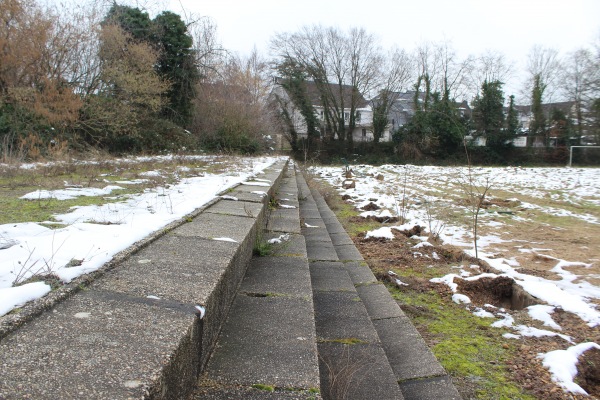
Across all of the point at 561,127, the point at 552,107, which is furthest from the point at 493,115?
the point at 561,127

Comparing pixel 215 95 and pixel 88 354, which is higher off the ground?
pixel 215 95

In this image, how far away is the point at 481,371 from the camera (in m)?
2.33

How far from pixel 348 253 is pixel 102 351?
3.48 metres

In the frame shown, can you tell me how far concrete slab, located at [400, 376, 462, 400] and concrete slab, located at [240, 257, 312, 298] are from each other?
66 centimetres

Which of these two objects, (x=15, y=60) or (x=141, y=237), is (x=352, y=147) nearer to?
(x=15, y=60)

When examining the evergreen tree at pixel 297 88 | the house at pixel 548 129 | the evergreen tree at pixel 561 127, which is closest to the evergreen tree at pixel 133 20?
the evergreen tree at pixel 297 88

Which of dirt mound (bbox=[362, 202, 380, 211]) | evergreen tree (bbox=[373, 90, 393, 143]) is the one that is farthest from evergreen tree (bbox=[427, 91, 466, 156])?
dirt mound (bbox=[362, 202, 380, 211])

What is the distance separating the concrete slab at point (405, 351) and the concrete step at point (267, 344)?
0.60 m

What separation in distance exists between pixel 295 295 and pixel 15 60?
12239 millimetres

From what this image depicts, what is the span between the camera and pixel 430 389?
1957 millimetres

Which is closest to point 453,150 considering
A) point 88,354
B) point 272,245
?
point 272,245

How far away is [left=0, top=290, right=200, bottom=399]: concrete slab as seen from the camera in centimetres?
86

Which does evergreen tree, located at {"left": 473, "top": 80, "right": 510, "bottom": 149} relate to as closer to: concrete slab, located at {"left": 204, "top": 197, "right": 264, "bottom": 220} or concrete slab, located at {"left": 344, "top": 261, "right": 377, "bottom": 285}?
concrete slab, located at {"left": 344, "top": 261, "right": 377, "bottom": 285}

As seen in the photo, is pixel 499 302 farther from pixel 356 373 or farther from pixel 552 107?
pixel 552 107
